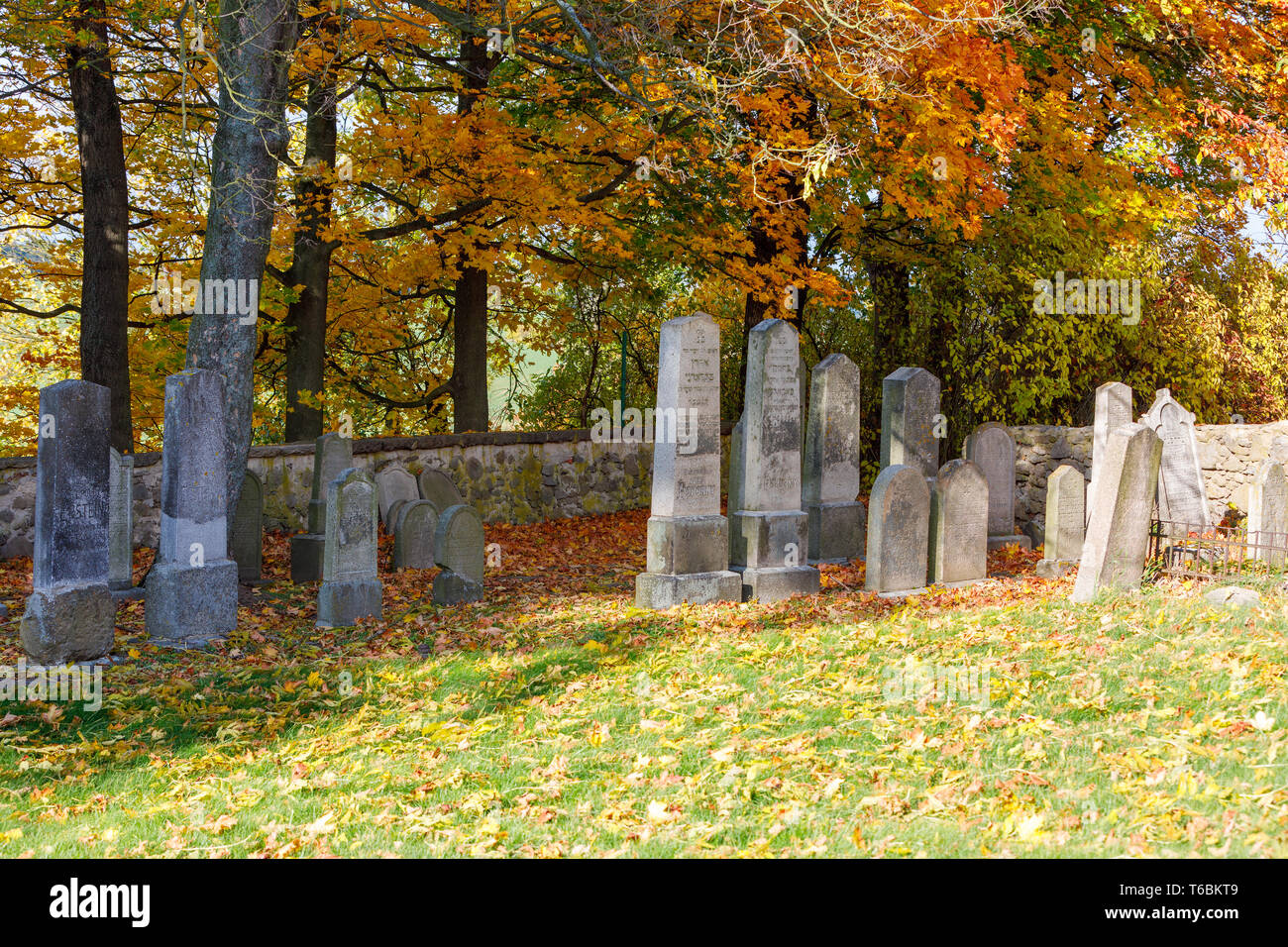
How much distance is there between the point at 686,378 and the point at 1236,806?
5.96 metres

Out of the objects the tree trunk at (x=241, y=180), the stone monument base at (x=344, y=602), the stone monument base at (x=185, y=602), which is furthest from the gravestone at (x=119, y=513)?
the stone monument base at (x=344, y=602)

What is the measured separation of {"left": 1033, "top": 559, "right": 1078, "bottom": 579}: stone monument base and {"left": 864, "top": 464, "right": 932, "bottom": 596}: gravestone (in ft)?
5.32

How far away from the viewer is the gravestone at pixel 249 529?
11.2m

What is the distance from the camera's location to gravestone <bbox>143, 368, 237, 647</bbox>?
27.3ft

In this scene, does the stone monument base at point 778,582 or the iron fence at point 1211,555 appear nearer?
the iron fence at point 1211,555

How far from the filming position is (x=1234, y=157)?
14.0 m

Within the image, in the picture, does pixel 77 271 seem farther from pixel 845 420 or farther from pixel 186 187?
pixel 845 420

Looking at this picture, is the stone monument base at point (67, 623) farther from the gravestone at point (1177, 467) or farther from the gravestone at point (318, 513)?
the gravestone at point (1177, 467)

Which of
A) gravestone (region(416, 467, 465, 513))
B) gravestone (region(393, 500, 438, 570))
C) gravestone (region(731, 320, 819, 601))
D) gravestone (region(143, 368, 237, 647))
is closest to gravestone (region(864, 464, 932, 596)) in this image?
gravestone (region(731, 320, 819, 601))

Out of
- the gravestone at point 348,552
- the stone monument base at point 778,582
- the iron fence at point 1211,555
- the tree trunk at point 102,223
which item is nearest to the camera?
the gravestone at point 348,552

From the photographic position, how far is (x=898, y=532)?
31.9ft

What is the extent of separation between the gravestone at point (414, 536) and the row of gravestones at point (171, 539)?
148 centimetres

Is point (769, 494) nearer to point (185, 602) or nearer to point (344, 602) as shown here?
point (344, 602)

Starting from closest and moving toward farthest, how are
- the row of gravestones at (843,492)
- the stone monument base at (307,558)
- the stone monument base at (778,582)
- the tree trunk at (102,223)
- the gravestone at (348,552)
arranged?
the row of gravestones at (843,492)
the gravestone at (348,552)
the stone monument base at (778,582)
the stone monument base at (307,558)
the tree trunk at (102,223)
